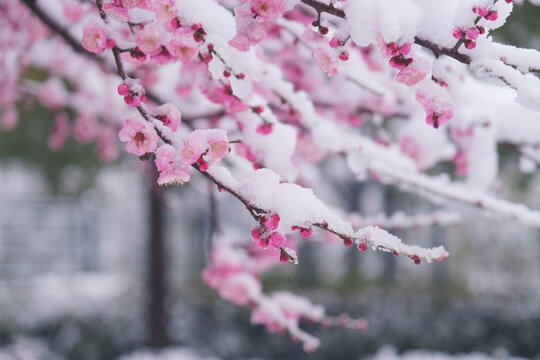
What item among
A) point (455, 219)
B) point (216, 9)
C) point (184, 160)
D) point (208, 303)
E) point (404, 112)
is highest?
point (216, 9)

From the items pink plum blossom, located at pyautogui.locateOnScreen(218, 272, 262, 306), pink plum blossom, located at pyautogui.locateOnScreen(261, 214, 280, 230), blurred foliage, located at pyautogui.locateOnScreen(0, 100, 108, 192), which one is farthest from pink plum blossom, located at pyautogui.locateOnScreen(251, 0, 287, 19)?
Result: blurred foliage, located at pyautogui.locateOnScreen(0, 100, 108, 192)

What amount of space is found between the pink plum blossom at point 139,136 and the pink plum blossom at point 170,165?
1.2 inches

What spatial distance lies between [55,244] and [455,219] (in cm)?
1506

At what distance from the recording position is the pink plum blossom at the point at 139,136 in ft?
3.14

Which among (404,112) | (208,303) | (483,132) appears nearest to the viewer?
(483,132)

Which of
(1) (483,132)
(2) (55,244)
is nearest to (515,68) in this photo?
(1) (483,132)

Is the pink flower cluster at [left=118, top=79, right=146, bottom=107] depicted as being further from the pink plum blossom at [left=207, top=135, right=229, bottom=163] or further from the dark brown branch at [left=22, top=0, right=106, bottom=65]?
the dark brown branch at [left=22, top=0, right=106, bottom=65]

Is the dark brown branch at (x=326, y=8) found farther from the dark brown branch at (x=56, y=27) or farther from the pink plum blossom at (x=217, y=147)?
the dark brown branch at (x=56, y=27)

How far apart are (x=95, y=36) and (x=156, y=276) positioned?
5433mm

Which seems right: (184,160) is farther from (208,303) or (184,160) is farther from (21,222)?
(21,222)

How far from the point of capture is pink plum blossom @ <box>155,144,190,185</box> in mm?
938

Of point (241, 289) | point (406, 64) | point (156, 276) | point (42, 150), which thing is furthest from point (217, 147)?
point (42, 150)

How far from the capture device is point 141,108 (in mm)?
972

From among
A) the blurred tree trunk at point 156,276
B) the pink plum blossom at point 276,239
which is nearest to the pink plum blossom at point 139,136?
the pink plum blossom at point 276,239
